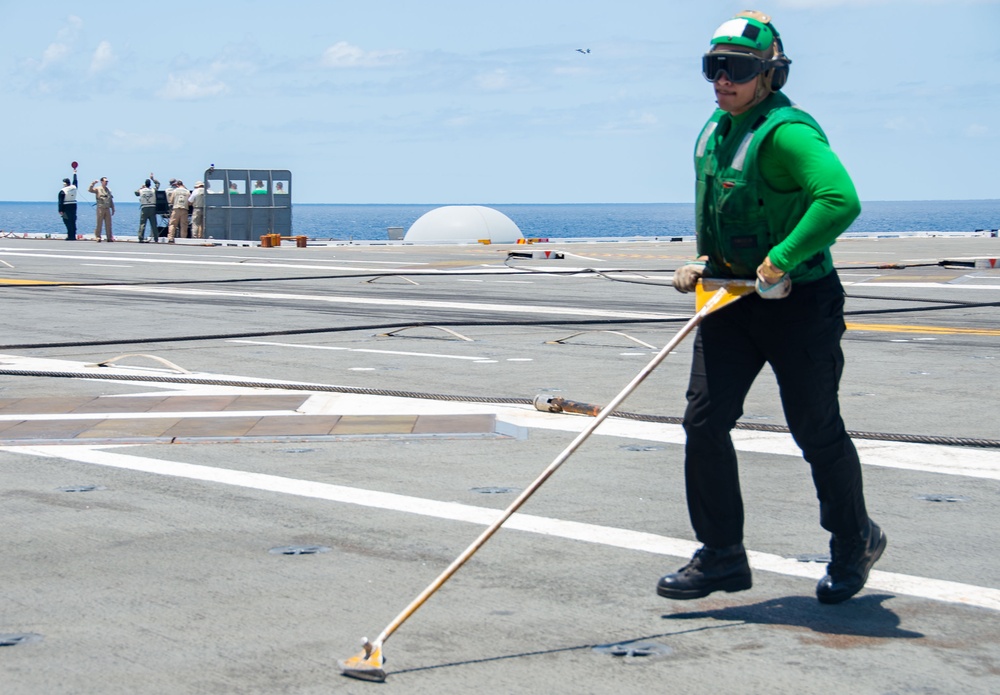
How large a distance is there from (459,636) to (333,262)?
25380 millimetres

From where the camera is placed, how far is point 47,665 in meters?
3.88

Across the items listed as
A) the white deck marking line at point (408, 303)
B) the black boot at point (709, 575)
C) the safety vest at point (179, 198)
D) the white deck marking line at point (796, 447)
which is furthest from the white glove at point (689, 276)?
the safety vest at point (179, 198)

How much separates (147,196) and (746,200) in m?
36.7

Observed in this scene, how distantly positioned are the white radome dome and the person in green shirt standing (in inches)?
1545

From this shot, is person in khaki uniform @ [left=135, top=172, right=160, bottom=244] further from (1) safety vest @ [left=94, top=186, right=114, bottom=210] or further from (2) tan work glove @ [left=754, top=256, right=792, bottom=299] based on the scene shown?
(2) tan work glove @ [left=754, top=256, right=792, bottom=299]

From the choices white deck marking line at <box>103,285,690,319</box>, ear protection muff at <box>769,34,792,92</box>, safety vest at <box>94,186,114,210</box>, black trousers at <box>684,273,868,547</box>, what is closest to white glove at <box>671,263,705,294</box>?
black trousers at <box>684,273,868,547</box>

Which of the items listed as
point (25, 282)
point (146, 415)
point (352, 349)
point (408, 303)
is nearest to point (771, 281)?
point (146, 415)

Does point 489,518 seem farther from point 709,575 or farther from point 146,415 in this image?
point 146,415

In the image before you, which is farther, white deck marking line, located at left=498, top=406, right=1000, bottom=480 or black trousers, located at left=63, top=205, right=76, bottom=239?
black trousers, located at left=63, top=205, right=76, bottom=239

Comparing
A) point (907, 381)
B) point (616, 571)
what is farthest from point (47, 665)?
point (907, 381)

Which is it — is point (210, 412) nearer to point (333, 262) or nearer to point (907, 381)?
point (907, 381)

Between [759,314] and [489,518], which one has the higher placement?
[759,314]

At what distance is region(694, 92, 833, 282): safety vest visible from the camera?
4.38 metres

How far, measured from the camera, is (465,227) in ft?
147
